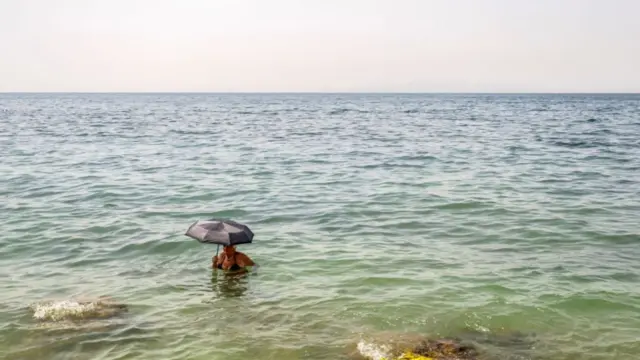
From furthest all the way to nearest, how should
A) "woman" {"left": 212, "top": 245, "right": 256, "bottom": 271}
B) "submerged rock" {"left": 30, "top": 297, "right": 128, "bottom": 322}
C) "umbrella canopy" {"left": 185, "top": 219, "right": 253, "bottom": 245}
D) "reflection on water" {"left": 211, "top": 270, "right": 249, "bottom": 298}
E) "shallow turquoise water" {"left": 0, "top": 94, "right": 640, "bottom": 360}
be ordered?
"woman" {"left": 212, "top": 245, "right": 256, "bottom": 271} < "umbrella canopy" {"left": 185, "top": 219, "right": 253, "bottom": 245} < "reflection on water" {"left": 211, "top": 270, "right": 249, "bottom": 298} < "submerged rock" {"left": 30, "top": 297, "right": 128, "bottom": 322} < "shallow turquoise water" {"left": 0, "top": 94, "right": 640, "bottom": 360}

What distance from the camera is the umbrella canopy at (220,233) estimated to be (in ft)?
41.0

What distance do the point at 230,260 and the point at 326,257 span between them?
238 centimetres

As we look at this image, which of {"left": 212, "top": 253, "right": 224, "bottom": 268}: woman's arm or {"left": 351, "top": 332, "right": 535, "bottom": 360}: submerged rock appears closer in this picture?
{"left": 351, "top": 332, "right": 535, "bottom": 360}: submerged rock

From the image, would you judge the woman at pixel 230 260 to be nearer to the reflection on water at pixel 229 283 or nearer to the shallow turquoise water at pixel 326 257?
the reflection on water at pixel 229 283

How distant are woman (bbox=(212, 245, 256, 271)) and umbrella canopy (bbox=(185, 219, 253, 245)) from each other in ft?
1.37

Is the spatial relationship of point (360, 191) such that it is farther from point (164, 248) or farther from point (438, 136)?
point (438, 136)

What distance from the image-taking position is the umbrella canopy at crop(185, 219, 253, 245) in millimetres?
12492

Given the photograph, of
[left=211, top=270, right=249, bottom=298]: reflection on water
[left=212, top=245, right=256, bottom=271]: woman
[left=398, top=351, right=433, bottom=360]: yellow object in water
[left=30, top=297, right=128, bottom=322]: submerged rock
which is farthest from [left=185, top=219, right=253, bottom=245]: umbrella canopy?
[left=398, top=351, right=433, bottom=360]: yellow object in water

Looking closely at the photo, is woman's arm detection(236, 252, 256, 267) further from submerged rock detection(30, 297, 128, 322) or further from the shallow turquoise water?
submerged rock detection(30, 297, 128, 322)

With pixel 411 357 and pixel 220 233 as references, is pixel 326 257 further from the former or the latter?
pixel 411 357

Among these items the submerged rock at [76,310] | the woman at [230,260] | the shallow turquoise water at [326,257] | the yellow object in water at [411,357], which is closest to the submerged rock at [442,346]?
the yellow object in water at [411,357]

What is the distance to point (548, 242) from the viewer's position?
15.3 m

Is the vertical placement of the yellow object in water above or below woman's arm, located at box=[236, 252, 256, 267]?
below

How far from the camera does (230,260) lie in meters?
13.2
